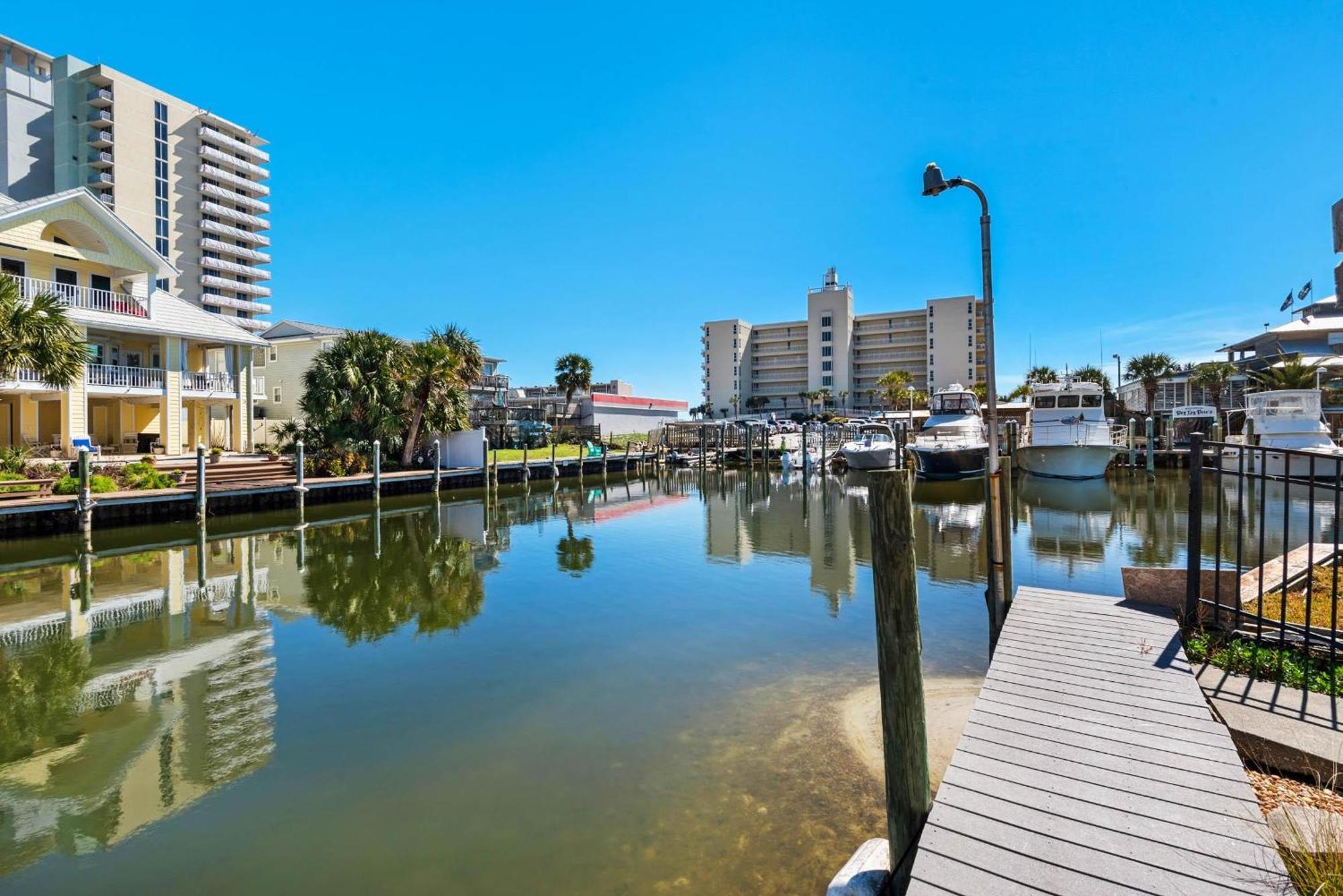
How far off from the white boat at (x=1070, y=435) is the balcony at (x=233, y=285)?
3129 inches

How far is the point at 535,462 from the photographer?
38875 mm

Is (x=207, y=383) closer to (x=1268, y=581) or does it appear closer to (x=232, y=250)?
(x=1268, y=581)

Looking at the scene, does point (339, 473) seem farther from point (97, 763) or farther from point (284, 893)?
point (284, 893)

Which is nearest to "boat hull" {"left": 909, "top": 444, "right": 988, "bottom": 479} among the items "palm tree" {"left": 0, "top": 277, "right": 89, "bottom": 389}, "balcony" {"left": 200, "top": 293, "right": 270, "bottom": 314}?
"palm tree" {"left": 0, "top": 277, "right": 89, "bottom": 389}

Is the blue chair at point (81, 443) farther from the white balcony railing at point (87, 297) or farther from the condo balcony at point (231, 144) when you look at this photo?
the condo balcony at point (231, 144)

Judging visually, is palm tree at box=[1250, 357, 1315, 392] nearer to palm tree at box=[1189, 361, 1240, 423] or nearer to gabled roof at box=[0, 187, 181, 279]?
palm tree at box=[1189, 361, 1240, 423]

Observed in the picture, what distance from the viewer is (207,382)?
94.7 feet

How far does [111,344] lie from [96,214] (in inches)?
196

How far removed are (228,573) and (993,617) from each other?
15.2 metres

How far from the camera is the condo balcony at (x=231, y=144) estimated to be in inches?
Result: 2884

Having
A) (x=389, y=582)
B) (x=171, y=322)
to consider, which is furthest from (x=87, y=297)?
(x=389, y=582)

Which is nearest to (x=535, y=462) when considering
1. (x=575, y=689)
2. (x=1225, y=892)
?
(x=575, y=689)

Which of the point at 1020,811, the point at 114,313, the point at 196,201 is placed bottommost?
the point at 1020,811

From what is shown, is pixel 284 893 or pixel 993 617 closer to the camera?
pixel 284 893
